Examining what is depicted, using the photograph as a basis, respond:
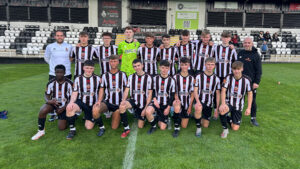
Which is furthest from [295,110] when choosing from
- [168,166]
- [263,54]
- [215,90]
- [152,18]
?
[152,18]

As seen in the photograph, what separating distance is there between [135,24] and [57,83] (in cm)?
1717

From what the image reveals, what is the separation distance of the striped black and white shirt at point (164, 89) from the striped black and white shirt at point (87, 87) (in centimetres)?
112

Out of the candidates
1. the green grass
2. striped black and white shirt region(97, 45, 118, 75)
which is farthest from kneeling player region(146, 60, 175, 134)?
striped black and white shirt region(97, 45, 118, 75)

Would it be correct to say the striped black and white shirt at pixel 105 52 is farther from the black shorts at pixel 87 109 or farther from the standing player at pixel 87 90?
the black shorts at pixel 87 109

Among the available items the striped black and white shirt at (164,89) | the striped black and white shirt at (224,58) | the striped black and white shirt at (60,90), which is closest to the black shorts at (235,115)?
the striped black and white shirt at (224,58)

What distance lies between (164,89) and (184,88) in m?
0.39

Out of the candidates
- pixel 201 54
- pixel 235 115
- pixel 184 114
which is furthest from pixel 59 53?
pixel 235 115

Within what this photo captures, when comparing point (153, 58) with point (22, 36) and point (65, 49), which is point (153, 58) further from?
point (22, 36)

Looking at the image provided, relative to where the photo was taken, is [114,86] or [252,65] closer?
[114,86]

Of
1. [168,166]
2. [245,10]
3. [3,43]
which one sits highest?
[245,10]

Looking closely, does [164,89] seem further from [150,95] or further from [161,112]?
[161,112]

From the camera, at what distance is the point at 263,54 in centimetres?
1750

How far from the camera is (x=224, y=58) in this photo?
475cm

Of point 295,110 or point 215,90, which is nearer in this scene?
point 215,90
